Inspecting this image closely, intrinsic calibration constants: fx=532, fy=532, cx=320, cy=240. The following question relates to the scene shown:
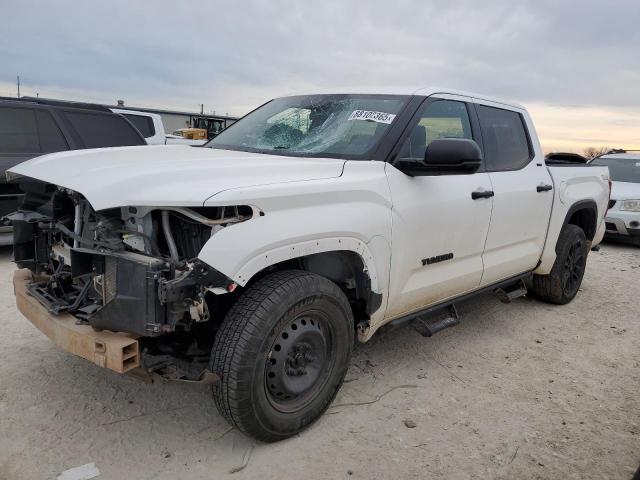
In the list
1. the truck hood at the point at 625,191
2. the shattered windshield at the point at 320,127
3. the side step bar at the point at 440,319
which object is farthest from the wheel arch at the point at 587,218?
the truck hood at the point at 625,191

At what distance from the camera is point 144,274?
2.31 m

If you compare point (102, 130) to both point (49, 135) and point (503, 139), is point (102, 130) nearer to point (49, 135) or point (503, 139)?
point (49, 135)

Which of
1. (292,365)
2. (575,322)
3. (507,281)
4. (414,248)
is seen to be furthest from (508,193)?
(292,365)

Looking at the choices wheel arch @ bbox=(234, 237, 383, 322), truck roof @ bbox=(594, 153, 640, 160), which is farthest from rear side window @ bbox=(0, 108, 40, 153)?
truck roof @ bbox=(594, 153, 640, 160)

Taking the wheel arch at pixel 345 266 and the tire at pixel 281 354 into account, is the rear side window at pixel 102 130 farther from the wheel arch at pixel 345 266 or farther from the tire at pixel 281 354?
the tire at pixel 281 354

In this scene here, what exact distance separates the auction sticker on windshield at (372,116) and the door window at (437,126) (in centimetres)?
18

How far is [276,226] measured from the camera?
253cm

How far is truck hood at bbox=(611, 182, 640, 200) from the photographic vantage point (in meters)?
9.27

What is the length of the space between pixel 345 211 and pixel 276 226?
1.59 feet

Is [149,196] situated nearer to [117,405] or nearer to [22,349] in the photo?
[117,405]

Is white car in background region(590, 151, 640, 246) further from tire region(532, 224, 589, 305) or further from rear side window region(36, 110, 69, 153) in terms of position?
rear side window region(36, 110, 69, 153)

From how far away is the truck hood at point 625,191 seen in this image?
30.4 feet

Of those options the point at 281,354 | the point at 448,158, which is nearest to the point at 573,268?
the point at 448,158

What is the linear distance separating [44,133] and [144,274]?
5.22m
